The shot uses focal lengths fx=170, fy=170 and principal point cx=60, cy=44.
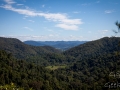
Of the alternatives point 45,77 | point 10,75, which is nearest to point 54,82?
point 45,77

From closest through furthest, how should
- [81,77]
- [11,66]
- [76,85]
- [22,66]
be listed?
[76,85], [11,66], [22,66], [81,77]

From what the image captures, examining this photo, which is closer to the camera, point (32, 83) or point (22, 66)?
point (32, 83)

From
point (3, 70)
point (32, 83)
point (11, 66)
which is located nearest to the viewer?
point (32, 83)

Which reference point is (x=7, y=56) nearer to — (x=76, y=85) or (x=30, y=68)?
(x=30, y=68)

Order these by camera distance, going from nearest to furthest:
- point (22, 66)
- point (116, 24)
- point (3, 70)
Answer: point (116, 24) < point (3, 70) < point (22, 66)

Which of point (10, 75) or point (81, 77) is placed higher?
point (10, 75)

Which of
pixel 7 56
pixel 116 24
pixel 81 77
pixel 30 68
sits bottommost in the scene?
pixel 81 77

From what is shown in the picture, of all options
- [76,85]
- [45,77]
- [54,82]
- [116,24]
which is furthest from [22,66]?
[116,24]

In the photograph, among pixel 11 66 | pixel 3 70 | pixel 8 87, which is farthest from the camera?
pixel 11 66

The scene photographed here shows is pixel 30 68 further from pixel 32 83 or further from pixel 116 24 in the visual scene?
pixel 116 24
